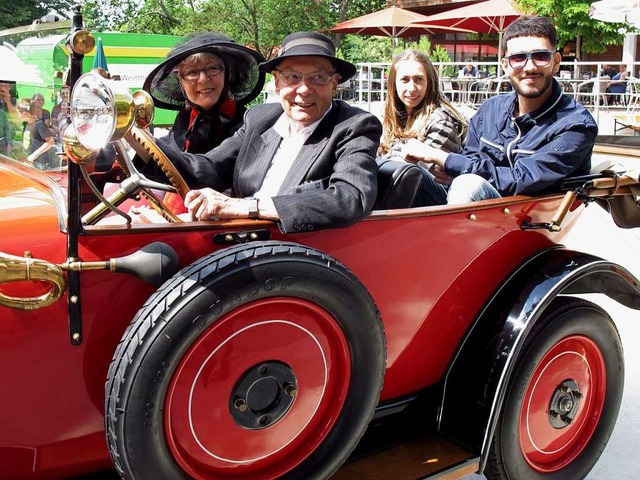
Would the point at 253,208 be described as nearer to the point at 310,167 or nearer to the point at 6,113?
the point at 310,167

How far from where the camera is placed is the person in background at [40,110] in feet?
6.74

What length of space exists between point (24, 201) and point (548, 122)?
1.86 m

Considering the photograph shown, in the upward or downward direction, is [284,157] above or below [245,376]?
above

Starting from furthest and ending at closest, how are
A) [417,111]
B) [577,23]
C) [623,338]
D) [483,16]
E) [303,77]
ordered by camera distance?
[577,23]
[483,16]
[623,338]
[417,111]
[303,77]

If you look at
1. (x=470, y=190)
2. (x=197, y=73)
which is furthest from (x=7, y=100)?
(x=470, y=190)

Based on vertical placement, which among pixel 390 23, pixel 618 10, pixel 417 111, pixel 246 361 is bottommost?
pixel 246 361

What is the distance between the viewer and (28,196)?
6.14ft

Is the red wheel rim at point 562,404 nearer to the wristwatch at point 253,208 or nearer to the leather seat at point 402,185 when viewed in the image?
the leather seat at point 402,185

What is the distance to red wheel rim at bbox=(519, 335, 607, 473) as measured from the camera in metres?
2.34

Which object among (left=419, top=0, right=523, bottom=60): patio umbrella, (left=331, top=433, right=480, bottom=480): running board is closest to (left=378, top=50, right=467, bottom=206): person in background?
(left=331, top=433, right=480, bottom=480): running board

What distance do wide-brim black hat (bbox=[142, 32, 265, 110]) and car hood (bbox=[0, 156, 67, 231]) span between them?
2.81ft

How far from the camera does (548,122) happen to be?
8.39 feet

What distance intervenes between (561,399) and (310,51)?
1509mm

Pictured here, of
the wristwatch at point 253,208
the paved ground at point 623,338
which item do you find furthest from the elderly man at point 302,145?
the paved ground at point 623,338
